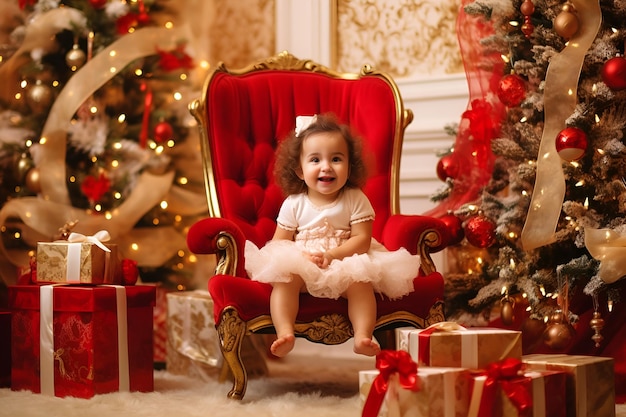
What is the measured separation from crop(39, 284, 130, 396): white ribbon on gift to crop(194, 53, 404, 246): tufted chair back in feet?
1.97

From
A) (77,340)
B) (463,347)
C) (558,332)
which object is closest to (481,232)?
(558,332)

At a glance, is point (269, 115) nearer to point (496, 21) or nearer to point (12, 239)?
point (496, 21)

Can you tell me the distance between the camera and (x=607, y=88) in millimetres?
3500

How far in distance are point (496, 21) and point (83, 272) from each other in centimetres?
213

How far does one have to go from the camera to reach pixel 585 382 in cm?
256

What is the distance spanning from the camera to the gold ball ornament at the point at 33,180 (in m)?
4.58

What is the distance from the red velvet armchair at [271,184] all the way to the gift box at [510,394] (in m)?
0.97

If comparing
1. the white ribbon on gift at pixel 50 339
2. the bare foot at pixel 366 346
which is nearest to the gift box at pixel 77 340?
the white ribbon on gift at pixel 50 339

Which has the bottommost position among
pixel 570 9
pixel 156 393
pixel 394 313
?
pixel 156 393

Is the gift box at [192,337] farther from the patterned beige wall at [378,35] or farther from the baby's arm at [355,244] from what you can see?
the patterned beige wall at [378,35]

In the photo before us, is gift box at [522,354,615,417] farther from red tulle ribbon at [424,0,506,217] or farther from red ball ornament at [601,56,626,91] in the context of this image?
red tulle ribbon at [424,0,506,217]

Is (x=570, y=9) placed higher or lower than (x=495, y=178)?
higher

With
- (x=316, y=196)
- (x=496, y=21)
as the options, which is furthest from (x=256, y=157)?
(x=496, y=21)

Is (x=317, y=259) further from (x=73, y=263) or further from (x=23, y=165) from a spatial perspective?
(x=23, y=165)
